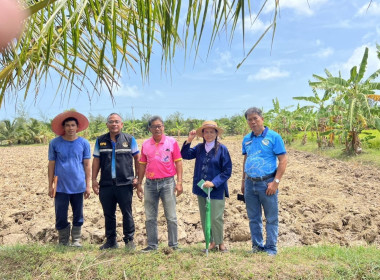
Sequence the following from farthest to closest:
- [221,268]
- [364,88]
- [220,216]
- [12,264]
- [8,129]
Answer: [8,129], [364,88], [220,216], [12,264], [221,268]

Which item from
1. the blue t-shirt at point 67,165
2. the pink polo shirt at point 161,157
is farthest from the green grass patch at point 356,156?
the blue t-shirt at point 67,165

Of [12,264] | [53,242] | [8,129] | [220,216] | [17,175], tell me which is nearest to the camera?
[12,264]

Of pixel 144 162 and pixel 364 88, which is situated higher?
pixel 364 88

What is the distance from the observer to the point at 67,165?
3598 mm

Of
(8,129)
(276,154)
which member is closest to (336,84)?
(276,154)

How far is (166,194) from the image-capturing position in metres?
3.46

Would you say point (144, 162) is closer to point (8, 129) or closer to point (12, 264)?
point (12, 264)

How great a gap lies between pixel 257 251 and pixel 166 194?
1.08 m

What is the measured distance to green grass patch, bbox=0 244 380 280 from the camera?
292cm

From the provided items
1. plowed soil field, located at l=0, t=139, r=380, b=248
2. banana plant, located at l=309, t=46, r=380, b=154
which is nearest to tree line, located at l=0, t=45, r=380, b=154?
banana plant, located at l=309, t=46, r=380, b=154

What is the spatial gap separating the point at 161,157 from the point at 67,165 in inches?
40.7

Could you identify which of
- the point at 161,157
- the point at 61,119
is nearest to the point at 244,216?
the point at 161,157

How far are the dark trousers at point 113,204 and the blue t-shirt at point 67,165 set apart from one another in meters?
0.28

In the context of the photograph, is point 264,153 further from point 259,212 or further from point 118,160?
point 118,160
